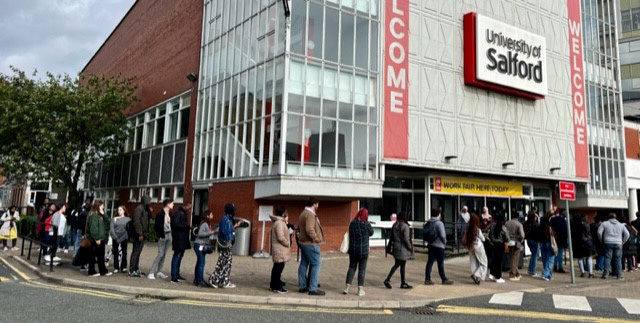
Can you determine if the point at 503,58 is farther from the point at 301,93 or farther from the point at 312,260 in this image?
the point at 312,260

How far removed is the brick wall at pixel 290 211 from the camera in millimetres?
15828

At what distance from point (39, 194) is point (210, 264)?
195ft

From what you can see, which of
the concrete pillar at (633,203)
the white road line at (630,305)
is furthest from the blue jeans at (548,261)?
the concrete pillar at (633,203)

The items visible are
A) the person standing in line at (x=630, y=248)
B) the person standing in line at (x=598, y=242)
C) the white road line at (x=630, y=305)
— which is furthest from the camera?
the person standing in line at (x=630, y=248)

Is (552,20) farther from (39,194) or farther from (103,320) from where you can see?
(39,194)

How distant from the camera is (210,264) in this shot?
12.5 metres

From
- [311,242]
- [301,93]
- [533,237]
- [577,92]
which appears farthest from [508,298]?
[577,92]

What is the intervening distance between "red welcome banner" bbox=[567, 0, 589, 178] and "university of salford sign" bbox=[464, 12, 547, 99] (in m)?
3.23

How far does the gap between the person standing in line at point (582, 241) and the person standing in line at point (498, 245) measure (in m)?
2.96

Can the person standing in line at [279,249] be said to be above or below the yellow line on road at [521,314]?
above

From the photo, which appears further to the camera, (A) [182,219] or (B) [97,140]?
(B) [97,140]

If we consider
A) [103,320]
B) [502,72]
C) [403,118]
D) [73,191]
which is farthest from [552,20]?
[73,191]

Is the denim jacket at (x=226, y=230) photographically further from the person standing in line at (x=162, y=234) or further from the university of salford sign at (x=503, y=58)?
the university of salford sign at (x=503, y=58)

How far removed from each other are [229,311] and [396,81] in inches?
525
